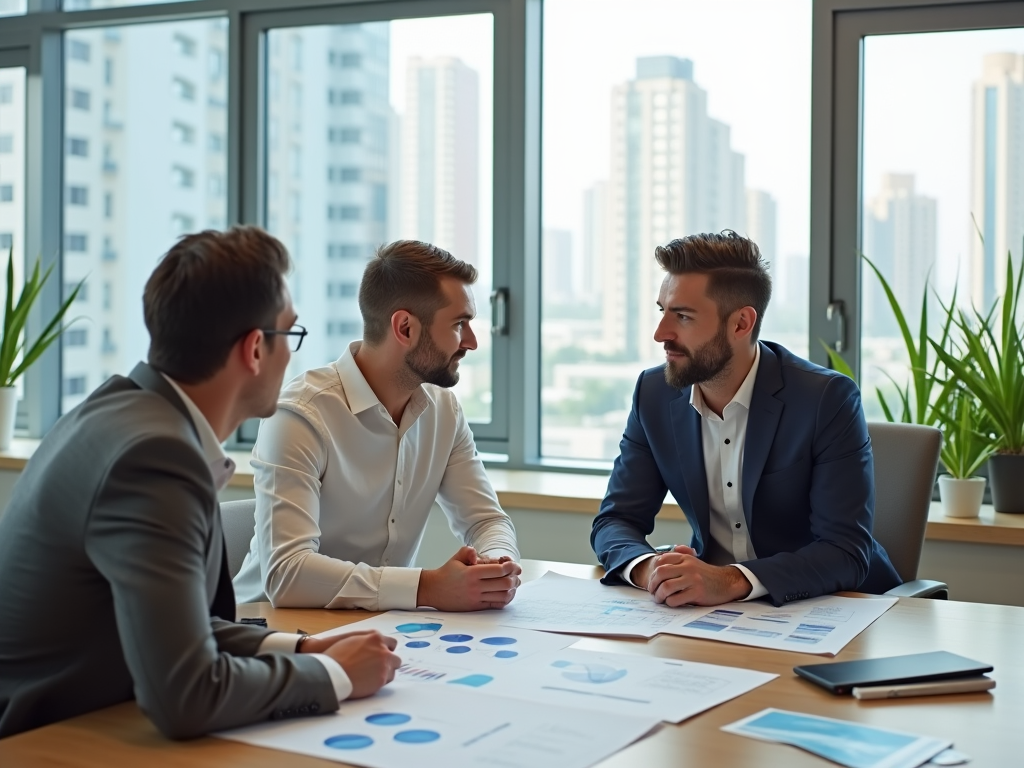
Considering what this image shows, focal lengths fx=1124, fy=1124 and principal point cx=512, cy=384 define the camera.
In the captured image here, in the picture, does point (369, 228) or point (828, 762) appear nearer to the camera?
point (828, 762)

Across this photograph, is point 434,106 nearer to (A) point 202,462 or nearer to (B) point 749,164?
(B) point 749,164

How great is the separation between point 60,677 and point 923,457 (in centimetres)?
187

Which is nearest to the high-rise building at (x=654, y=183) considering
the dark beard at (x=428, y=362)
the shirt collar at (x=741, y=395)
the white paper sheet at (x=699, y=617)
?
the shirt collar at (x=741, y=395)

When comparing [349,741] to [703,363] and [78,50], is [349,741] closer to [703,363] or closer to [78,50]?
[703,363]

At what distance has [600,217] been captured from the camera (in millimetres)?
3977

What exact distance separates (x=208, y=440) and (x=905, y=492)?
1.66m

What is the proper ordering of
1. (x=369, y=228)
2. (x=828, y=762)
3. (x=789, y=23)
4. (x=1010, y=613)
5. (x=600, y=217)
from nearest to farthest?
(x=828, y=762)
(x=1010, y=613)
(x=789, y=23)
(x=600, y=217)
(x=369, y=228)

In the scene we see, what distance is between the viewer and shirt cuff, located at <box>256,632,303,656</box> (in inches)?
61.0

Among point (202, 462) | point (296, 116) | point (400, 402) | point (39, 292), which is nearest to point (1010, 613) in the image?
point (400, 402)

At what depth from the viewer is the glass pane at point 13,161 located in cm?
482

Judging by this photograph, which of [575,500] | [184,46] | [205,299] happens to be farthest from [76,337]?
[205,299]

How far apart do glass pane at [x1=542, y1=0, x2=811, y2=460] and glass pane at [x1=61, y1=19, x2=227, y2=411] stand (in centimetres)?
150

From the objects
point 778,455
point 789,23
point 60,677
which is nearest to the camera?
point 60,677

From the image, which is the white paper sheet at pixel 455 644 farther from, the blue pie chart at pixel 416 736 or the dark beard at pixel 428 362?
the dark beard at pixel 428 362
